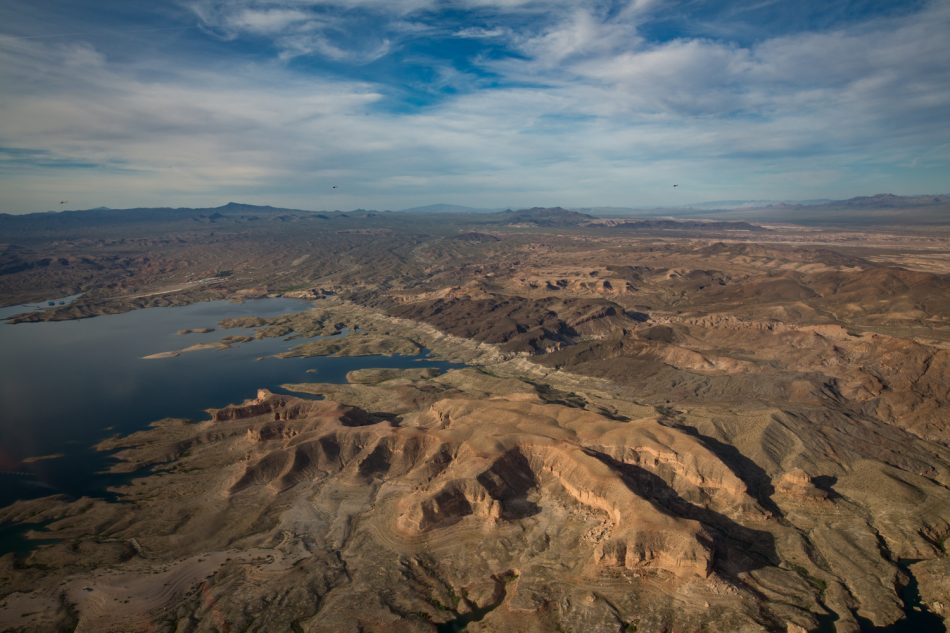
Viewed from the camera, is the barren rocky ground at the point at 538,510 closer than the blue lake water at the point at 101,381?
Yes

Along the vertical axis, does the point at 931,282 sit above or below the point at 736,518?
above

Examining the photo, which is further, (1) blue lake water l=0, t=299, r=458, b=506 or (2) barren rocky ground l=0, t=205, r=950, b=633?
(1) blue lake water l=0, t=299, r=458, b=506

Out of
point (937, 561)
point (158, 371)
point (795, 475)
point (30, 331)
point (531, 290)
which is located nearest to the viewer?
point (937, 561)

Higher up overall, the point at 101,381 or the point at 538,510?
the point at 538,510

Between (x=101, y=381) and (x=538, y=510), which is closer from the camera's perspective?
(x=538, y=510)

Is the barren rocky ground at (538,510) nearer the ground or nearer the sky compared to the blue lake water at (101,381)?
nearer the sky

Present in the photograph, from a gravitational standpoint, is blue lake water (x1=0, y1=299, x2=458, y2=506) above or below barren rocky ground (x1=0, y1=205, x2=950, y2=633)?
below

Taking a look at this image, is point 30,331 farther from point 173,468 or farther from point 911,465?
point 911,465

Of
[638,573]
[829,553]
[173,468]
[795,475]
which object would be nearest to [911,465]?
[795,475]
